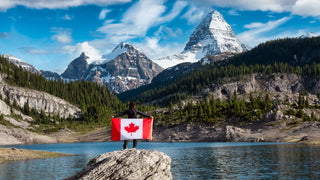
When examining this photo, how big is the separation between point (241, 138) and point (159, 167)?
133 metres

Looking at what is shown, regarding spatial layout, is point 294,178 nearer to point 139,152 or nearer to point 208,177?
point 208,177

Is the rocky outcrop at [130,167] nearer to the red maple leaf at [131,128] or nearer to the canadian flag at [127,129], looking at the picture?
the canadian flag at [127,129]

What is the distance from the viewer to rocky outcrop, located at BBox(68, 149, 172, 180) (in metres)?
18.5

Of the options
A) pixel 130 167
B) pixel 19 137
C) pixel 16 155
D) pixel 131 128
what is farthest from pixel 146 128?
pixel 19 137

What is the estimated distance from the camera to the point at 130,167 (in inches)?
730

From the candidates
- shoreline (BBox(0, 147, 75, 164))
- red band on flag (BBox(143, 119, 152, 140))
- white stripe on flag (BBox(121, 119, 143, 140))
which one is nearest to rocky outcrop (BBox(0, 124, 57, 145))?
shoreline (BBox(0, 147, 75, 164))

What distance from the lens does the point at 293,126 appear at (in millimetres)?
143125

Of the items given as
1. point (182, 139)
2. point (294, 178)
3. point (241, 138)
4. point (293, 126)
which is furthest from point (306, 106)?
point (294, 178)

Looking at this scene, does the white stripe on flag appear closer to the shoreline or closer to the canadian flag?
the canadian flag

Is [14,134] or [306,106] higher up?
[306,106]

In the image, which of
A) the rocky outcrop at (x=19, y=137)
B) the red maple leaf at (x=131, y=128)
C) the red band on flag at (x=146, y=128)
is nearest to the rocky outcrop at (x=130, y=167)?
the red maple leaf at (x=131, y=128)

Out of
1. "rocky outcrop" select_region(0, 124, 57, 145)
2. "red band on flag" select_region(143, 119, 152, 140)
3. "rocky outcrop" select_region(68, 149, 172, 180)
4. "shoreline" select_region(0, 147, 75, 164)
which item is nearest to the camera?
"rocky outcrop" select_region(68, 149, 172, 180)

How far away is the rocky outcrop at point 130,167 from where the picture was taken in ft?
60.8

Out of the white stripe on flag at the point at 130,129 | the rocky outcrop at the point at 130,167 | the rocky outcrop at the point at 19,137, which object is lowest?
the rocky outcrop at the point at 19,137
